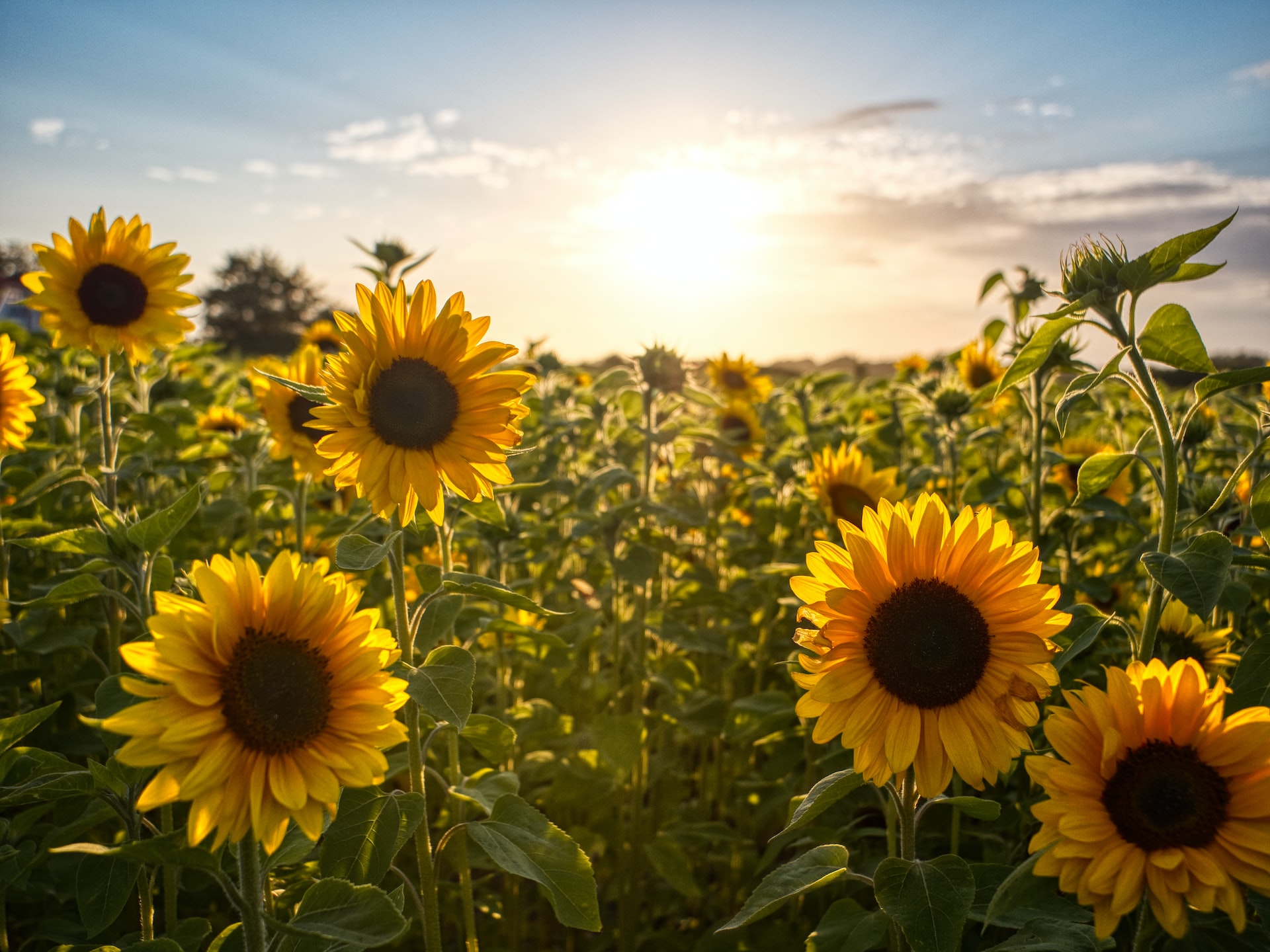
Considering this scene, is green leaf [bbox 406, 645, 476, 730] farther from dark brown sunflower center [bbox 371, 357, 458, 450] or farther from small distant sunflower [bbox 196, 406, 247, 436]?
small distant sunflower [bbox 196, 406, 247, 436]

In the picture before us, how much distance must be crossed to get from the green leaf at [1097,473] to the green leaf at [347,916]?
1.58 meters

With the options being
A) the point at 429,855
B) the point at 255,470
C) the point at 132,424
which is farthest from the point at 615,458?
the point at 429,855

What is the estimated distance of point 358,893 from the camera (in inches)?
57.2

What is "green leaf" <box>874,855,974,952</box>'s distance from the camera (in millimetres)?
1487

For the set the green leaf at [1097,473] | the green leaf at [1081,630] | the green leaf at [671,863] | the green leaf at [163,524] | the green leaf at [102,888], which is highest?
the green leaf at [1097,473]

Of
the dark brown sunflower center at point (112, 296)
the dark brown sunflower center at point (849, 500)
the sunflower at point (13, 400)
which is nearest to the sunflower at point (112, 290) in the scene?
the dark brown sunflower center at point (112, 296)

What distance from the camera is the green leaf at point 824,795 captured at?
1.58 meters

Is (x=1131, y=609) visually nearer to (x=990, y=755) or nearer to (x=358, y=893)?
(x=990, y=755)

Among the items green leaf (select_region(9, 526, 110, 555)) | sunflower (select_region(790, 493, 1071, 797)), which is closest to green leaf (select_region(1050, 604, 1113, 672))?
sunflower (select_region(790, 493, 1071, 797))

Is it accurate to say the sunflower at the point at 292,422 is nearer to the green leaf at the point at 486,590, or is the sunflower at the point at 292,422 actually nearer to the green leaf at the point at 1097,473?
the green leaf at the point at 486,590

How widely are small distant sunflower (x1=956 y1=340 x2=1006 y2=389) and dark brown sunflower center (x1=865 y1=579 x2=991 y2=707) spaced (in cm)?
387

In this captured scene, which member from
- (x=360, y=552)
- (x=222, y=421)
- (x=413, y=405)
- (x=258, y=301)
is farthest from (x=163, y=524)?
(x=258, y=301)

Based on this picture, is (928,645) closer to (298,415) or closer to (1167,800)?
(1167,800)

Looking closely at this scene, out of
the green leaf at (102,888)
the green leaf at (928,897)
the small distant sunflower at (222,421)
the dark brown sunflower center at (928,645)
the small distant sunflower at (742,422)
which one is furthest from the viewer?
the small distant sunflower at (222,421)
